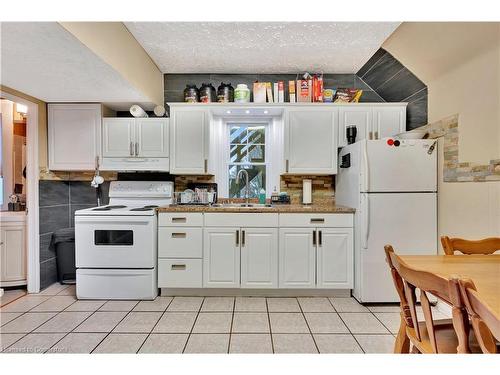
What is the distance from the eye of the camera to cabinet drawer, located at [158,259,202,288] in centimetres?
279

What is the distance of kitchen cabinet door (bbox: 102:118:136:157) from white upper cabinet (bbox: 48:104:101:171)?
3.5 inches

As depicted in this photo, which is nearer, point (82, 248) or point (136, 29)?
point (136, 29)

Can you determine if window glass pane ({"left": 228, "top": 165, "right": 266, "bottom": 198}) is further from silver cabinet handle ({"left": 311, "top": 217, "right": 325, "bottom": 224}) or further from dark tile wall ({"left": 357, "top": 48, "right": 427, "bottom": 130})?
dark tile wall ({"left": 357, "top": 48, "right": 427, "bottom": 130})

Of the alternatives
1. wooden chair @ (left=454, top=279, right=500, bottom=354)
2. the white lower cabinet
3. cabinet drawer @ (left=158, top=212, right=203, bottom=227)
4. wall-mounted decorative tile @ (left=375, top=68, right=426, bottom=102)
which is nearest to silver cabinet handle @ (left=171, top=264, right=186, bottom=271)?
the white lower cabinet

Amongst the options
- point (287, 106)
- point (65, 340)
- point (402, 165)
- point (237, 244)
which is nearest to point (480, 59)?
point (402, 165)

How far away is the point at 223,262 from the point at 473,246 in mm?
2005

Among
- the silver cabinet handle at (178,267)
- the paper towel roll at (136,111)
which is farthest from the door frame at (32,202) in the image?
the silver cabinet handle at (178,267)

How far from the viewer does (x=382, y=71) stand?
10.3 feet

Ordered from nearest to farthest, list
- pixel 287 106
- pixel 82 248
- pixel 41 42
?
pixel 41 42, pixel 82 248, pixel 287 106

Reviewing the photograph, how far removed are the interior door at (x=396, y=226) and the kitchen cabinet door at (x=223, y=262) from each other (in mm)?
1227

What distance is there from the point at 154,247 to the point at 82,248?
0.69 metres

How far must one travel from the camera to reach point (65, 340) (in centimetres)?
202
